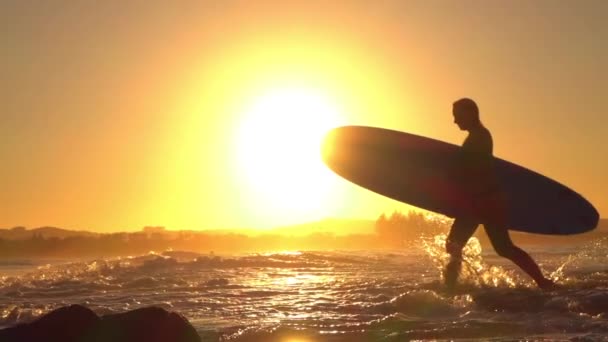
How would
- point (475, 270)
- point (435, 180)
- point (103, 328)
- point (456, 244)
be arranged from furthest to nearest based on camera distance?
point (435, 180) < point (475, 270) < point (456, 244) < point (103, 328)

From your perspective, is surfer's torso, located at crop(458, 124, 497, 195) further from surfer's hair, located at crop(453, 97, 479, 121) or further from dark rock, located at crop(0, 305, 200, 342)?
dark rock, located at crop(0, 305, 200, 342)

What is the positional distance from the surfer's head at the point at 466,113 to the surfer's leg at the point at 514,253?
109 cm

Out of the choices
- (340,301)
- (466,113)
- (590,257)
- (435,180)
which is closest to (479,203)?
(466,113)

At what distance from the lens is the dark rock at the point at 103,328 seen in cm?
425

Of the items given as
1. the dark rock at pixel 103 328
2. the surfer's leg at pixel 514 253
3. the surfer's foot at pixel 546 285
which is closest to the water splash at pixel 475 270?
the surfer's leg at pixel 514 253

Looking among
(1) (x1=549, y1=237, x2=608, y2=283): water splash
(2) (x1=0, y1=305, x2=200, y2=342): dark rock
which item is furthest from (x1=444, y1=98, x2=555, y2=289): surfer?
(1) (x1=549, y1=237, x2=608, y2=283): water splash

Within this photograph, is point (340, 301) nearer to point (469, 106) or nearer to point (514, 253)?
point (514, 253)

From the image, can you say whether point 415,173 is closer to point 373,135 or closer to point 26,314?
point 373,135

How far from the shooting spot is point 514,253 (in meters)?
7.77

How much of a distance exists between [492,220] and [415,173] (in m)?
1.94

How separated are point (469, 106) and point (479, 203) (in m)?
1.03

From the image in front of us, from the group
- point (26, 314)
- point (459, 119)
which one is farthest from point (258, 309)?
point (459, 119)

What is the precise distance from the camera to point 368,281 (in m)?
10.2

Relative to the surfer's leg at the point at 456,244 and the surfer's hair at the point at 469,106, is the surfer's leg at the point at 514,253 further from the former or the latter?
the surfer's hair at the point at 469,106
